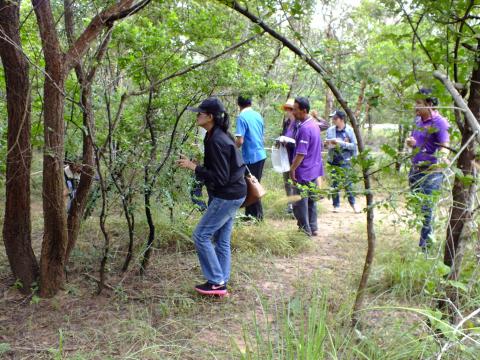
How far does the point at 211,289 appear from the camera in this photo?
4266 mm

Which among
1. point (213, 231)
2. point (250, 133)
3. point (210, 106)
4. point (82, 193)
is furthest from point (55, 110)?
point (250, 133)

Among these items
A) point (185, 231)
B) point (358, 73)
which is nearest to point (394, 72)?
point (358, 73)

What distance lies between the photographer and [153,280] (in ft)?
15.3

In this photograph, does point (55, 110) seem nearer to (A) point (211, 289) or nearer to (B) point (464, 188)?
(A) point (211, 289)

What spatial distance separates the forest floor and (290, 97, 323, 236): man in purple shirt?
652 mm

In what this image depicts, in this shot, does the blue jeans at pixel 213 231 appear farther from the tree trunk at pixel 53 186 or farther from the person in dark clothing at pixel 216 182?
the tree trunk at pixel 53 186

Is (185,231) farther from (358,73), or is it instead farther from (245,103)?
(358,73)

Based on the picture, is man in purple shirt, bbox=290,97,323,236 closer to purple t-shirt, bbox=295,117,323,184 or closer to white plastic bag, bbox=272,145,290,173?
purple t-shirt, bbox=295,117,323,184

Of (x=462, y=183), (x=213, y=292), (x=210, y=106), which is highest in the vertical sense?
(x=210, y=106)

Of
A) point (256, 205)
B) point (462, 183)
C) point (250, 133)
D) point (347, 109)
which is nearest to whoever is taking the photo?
point (462, 183)

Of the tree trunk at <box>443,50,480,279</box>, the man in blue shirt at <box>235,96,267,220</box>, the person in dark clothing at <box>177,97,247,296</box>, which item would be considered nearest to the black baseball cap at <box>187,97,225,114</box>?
the person in dark clothing at <box>177,97,247,296</box>

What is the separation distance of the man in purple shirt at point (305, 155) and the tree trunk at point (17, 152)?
10.8 feet

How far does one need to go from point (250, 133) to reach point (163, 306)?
3161mm

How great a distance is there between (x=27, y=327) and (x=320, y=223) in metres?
4.68
